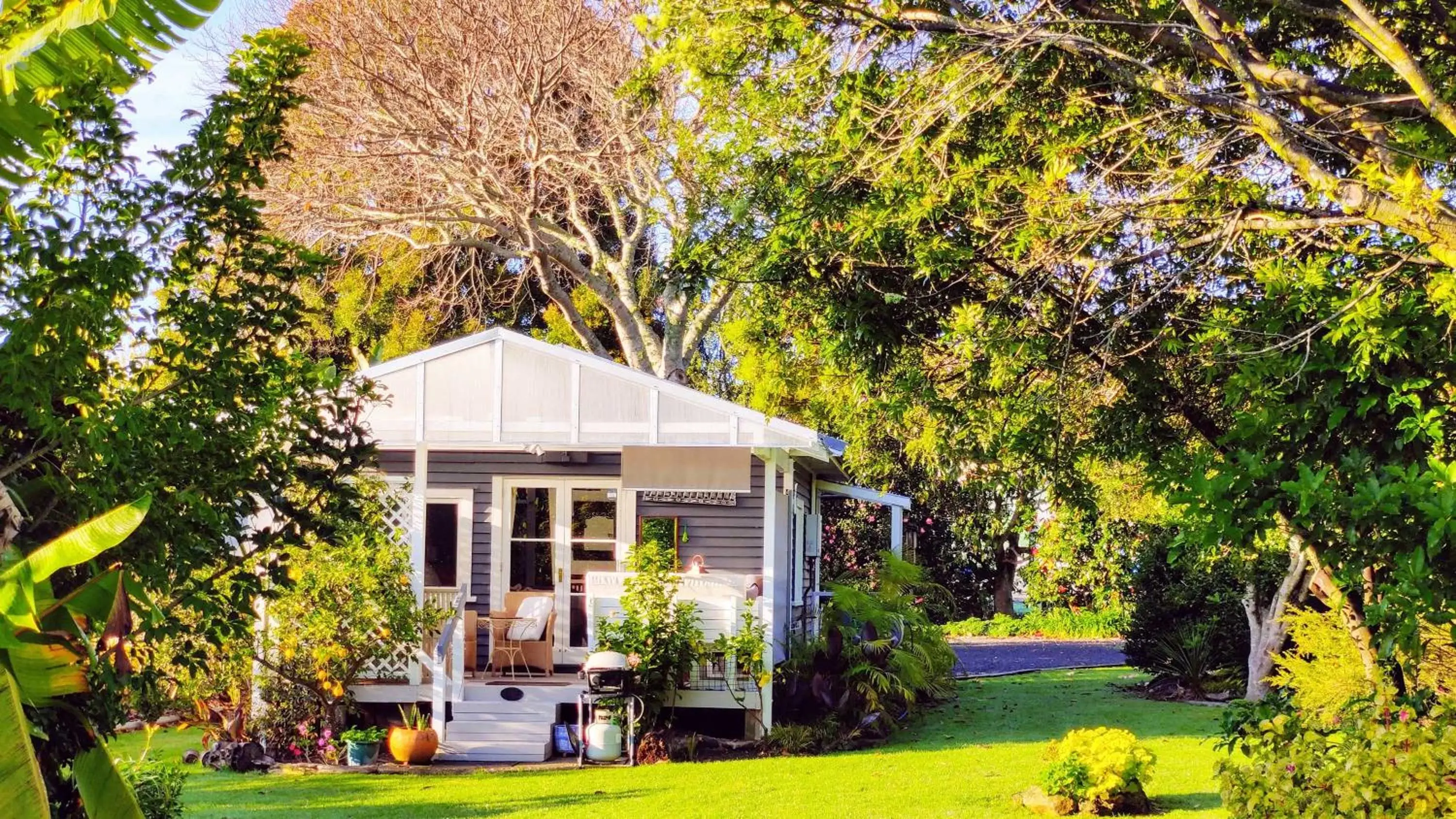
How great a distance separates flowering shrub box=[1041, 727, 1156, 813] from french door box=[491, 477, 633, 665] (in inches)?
334

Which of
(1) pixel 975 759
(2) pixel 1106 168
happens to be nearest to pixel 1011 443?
(2) pixel 1106 168

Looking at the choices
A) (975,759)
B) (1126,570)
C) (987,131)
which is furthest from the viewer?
(1126,570)

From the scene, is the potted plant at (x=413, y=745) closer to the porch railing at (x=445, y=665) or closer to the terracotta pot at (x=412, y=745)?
the terracotta pot at (x=412, y=745)

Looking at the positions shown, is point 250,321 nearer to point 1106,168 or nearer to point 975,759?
point 1106,168

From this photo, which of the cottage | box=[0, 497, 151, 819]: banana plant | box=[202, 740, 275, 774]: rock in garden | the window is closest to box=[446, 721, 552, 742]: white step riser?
the cottage

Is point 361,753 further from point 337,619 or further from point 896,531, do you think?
point 896,531

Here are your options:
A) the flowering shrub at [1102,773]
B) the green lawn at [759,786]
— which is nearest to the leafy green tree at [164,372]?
the green lawn at [759,786]

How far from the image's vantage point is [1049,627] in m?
33.9

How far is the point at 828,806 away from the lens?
1245 centimetres

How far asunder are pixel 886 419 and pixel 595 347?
17.0 meters

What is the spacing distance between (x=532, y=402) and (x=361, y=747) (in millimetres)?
4576

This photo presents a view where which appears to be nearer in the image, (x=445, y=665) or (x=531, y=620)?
(x=445, y=665)

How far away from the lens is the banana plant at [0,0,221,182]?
5164 mm

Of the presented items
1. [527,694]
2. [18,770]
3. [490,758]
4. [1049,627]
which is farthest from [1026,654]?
[18,770]
